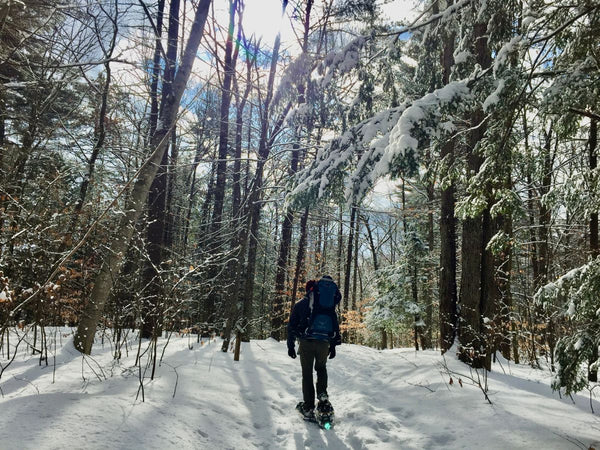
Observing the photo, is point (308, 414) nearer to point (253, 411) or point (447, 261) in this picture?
point (253, 411)

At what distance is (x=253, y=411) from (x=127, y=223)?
351cm

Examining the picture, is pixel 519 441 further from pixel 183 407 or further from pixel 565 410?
pixel 183 407

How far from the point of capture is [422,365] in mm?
6723

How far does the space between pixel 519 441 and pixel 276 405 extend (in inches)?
112

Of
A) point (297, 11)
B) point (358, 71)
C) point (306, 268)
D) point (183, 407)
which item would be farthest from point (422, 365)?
point (306, 268)

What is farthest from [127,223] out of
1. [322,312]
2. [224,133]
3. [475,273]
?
[224,133]

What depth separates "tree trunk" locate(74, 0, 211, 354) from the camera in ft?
17.7

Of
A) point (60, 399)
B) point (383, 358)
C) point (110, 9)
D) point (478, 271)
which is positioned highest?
point (110, 9)

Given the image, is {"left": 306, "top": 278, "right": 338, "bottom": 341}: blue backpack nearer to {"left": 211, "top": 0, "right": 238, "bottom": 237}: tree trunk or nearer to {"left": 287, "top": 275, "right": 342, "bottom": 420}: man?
{"left": 287, "top": 275, "right": 342, "bottom": 420}: man

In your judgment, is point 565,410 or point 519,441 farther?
point 565,410

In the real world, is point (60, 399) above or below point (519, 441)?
above

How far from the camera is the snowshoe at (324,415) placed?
4016 millimetres

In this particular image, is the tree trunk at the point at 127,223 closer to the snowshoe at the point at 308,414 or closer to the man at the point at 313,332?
the man at the point at 313,332

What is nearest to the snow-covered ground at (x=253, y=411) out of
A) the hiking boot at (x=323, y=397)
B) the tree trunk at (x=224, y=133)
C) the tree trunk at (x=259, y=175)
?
the hiking boot at (x=323, y=397)
